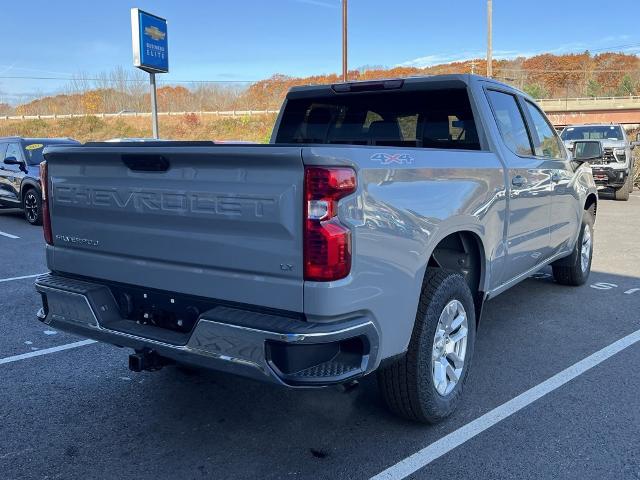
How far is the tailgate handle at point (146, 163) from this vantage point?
8.77 feet

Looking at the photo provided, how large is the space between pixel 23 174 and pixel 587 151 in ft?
34.9

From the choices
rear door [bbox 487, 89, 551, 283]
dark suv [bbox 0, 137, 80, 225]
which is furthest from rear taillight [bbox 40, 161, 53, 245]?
dark suv [bbox 0, 137, 80, 225]

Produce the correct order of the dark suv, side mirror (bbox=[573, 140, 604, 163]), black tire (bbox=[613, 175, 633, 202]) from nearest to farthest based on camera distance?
side mirror (bbox=[573, 140, 604, 163]) → the dark suv → black tire (bbox=[613, 175, 633, 202])

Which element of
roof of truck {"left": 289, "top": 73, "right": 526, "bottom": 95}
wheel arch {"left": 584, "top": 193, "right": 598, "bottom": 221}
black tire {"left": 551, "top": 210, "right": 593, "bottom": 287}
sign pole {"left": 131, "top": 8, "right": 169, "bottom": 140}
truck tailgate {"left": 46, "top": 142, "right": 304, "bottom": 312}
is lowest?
black tire {"left": 551, "top": 210, "right": 593, "bottom": 287}

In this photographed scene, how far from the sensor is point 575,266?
6.05 metres

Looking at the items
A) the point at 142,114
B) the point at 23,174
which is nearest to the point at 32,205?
the point at 23,174

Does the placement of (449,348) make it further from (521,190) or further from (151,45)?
(151,45)

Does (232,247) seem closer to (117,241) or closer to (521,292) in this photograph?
(117,241)

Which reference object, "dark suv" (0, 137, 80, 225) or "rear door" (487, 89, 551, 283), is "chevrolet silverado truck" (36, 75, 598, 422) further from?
"dark suv" (0, 137, 80, 225)

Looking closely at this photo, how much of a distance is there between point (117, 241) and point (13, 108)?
302ft

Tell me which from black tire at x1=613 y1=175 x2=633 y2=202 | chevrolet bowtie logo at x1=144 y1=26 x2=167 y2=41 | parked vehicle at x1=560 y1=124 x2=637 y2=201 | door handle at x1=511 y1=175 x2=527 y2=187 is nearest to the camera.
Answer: door handle at x1=511 y1=175 x2=527 y2=187

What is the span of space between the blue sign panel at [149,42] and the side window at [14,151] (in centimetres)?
457

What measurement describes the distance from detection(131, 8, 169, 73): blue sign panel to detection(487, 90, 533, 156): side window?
13.3 meters

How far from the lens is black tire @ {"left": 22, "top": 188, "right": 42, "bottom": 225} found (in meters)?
11.5
